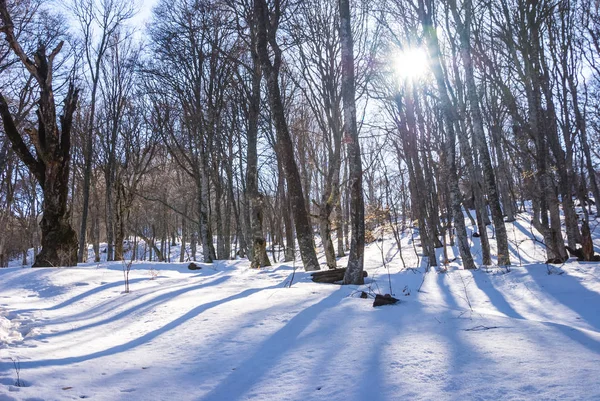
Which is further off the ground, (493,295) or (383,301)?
(383,301)

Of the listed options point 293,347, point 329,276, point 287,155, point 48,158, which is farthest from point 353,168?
point 48,158

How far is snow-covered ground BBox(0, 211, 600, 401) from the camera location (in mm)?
2141

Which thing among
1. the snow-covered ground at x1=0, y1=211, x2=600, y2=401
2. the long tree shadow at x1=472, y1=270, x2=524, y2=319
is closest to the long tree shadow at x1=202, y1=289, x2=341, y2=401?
the snow-covered ground at x1=0, y1=211, x2=600, y2=401

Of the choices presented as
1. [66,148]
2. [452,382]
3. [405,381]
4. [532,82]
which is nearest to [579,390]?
[452,382]

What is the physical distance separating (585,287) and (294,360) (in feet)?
15.9

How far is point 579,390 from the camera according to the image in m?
1.84

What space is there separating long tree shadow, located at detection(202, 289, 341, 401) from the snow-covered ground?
0.04 ft

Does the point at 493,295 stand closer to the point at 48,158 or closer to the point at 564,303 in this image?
the point at 564,303

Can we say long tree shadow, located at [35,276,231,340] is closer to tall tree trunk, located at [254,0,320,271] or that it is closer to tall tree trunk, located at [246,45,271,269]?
tall tree trunk, located at [254,0,320,271]

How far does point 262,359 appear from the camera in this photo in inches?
107

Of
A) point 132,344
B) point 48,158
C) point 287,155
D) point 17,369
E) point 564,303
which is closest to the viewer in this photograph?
point 17,369

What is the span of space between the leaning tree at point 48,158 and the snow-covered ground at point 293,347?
409 cm

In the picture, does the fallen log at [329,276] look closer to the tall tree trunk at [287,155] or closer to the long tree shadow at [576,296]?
the tall tree trunk at [287,155]

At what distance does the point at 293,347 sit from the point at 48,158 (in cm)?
913
